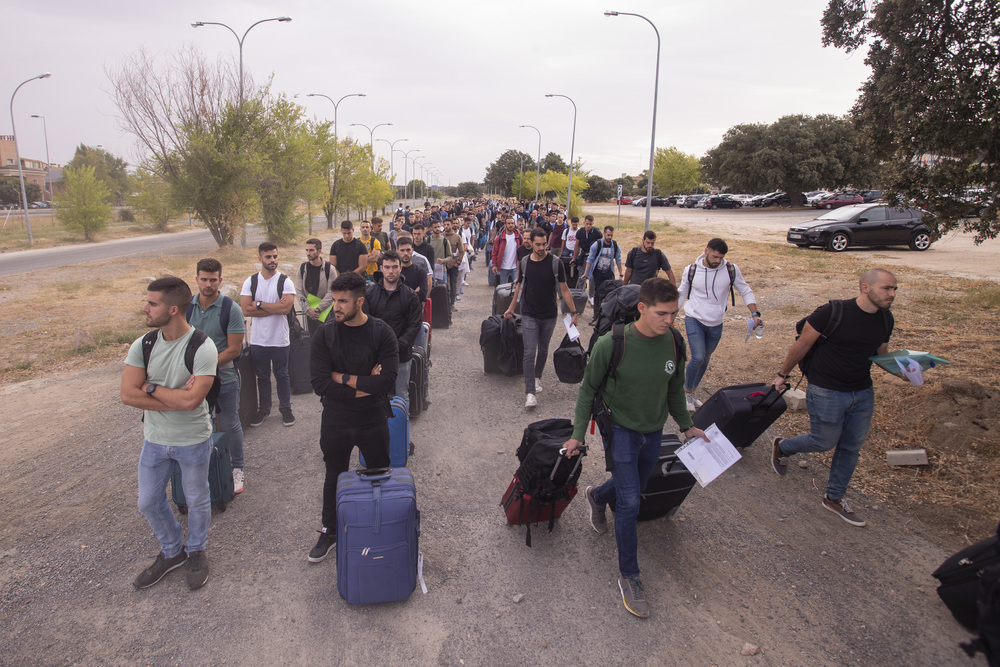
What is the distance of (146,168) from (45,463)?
2361cm

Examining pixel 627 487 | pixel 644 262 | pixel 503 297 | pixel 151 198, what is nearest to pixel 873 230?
pixel 644 262

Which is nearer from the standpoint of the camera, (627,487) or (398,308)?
(627,487)

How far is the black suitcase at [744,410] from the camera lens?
4.74 m

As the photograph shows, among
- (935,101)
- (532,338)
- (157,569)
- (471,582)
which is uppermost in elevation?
(935,101)

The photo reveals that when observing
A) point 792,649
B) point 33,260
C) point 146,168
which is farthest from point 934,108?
point 33,260

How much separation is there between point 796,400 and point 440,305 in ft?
20.3

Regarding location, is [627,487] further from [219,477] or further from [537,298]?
[537,298]

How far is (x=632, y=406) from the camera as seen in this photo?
3.35m

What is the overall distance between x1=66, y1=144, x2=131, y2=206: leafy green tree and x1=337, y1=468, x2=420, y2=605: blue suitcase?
5450 centimetres

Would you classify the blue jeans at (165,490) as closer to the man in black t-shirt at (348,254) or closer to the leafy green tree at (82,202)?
the man in black t-shirt at (348,254)

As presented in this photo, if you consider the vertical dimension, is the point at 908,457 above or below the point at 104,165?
below

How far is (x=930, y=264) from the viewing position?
666 inches

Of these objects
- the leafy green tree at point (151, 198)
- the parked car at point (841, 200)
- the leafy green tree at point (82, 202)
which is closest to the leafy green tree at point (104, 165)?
the leafy green tree at point (82, 202)

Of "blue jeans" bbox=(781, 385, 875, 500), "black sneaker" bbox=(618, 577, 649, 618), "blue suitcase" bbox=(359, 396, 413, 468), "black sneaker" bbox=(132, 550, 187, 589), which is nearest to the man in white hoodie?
"blue jeans" bbox=(781, 385, 875, 500)
